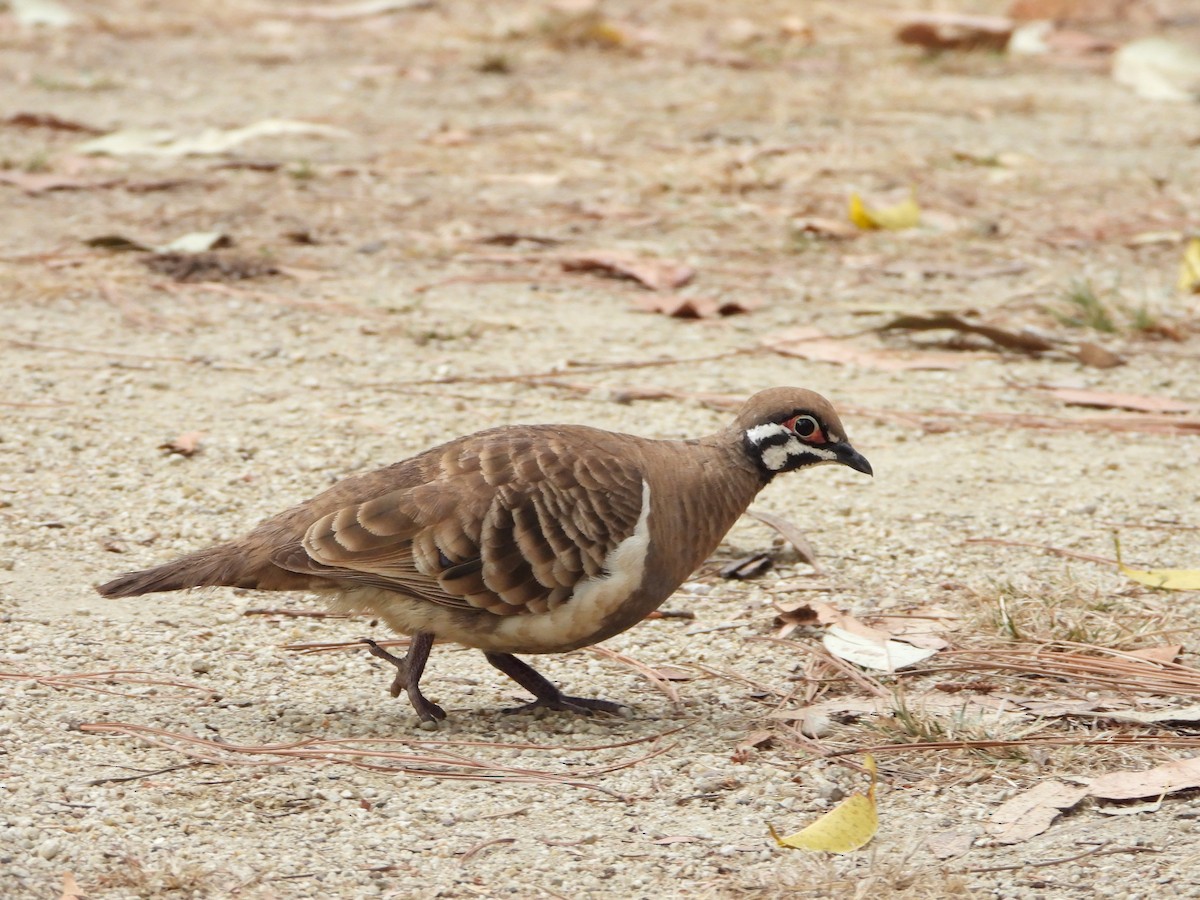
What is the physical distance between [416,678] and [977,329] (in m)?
3.53

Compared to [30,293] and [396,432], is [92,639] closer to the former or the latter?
[396,432]

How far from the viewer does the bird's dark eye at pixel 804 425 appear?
164 inches

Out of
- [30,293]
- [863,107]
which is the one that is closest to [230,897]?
[30,293]

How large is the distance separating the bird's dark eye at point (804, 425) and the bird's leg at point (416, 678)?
3.31ft

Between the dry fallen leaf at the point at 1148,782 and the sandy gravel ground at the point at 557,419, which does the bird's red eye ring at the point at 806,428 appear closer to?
the sandy gravel ground at the point at 557,419

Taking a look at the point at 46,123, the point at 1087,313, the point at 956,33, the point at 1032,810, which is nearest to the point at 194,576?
the point at 1032,810

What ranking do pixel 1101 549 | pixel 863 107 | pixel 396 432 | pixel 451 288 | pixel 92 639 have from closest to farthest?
pixel 92 639, pixel 1101 549, pixel 396 432, pixel 451 288, pixel 863 107

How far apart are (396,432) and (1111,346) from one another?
300 centimetres

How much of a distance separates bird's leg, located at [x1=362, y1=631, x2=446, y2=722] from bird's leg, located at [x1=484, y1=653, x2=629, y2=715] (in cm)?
20

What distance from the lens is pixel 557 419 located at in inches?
234

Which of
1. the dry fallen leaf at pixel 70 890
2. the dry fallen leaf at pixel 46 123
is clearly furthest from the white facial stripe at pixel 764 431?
the dry fallen leaf at pixel 46 123

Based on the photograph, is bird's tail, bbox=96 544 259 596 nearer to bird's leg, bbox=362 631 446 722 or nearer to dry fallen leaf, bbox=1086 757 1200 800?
bird's leg, bbox=362 631 446 722

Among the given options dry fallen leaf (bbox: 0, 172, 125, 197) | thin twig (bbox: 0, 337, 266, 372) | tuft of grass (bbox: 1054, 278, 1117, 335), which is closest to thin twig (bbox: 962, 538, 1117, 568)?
tuft of grass (bbox: 1054, 278, 1117, 335)

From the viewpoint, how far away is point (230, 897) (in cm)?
302
